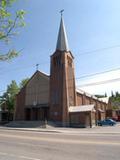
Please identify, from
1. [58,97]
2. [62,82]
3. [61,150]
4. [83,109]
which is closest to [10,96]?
[58,97]

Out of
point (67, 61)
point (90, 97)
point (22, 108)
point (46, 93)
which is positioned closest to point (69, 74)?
point (67, 61)

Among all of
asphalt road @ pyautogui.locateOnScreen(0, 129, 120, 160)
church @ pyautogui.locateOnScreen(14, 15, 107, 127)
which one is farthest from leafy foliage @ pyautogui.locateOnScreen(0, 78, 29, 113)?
asphalt road @ pyautogui.locateOnScreen(0, 129, 120, 160)

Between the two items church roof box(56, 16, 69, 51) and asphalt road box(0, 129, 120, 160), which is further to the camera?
church roof box(56, 16, 69, 51)

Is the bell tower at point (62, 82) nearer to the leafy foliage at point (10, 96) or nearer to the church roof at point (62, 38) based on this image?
the church roof at point (62, 38)

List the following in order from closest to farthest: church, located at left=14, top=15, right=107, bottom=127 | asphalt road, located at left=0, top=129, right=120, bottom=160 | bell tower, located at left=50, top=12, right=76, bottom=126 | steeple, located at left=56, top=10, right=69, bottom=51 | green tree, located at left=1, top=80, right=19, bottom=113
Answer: asphalt road, located at left=0, top=129, right=120, bottom=160, church, located at left=14, top=15, right=107, bottom=127, bell tower, located at left=50, top=12, right=76, bottom=126, steeple, located at left=56, top=10, right=69, bottom=51, green tree, located at left=1, top=80, right=19, bottom=113

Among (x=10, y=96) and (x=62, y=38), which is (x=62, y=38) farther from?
(x=10, y=96)

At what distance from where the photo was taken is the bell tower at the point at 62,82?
50.2 m

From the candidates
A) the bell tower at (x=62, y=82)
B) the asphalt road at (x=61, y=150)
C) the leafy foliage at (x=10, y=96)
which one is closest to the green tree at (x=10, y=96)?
the leafy foliage at (x=10, y=96)

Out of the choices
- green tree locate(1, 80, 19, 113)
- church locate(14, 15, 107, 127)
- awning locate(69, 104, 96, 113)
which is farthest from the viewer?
green tree locate(1, 80, 19, 113)

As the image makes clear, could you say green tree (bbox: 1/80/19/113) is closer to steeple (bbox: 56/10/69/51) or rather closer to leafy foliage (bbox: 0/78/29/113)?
leafy foliage (bbox: 0/78/29/113)

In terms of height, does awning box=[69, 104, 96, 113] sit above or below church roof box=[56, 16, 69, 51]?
below

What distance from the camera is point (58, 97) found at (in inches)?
2015

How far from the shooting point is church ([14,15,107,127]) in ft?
161

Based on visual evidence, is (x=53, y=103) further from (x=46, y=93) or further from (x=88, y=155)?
(x=88, y=155)
